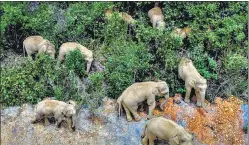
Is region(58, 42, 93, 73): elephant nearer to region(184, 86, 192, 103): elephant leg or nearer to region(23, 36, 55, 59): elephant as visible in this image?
region(23, 36, 55, 59): elephant

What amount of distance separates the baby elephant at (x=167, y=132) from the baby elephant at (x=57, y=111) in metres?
1.56

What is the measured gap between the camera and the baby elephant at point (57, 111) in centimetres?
1330

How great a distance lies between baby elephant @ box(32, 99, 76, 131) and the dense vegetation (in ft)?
1.97

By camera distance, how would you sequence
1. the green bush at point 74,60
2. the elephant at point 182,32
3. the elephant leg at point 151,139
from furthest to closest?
the elephant at point 182,32
the green bush at point 74,60
the elephant leg at point 151,139

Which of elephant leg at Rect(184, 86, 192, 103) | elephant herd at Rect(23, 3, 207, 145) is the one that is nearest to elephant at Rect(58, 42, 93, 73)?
elephant herd at Rect(23, 3, 207, 145)

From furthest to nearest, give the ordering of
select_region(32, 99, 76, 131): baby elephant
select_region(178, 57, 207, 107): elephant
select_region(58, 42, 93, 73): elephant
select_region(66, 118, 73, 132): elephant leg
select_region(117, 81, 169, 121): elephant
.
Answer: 1. select_region(58, 42, 93, 73): elephant
2. select_region(178, 57, 207, 107): elephant
3. select_region(117, 81, 169, 121): elephant
4. select_region(66, 118, 73, 132): elephant leg
5. select_region(32, 99, 76, 131): baby elephant

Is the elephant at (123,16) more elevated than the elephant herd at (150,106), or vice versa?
the elephant at (123,16)

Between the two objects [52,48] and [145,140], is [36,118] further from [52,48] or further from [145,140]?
[145,140]

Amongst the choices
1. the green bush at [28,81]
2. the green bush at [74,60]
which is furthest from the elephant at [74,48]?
the green bush at [28,81]

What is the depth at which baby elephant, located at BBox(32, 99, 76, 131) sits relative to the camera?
13.3m

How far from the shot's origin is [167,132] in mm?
12711

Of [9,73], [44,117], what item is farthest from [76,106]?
[9,73]

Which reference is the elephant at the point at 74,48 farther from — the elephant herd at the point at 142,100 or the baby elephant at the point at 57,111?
the baby elephant at the point at 57,111

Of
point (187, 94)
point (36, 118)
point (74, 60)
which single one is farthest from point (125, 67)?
point (36, 118)
